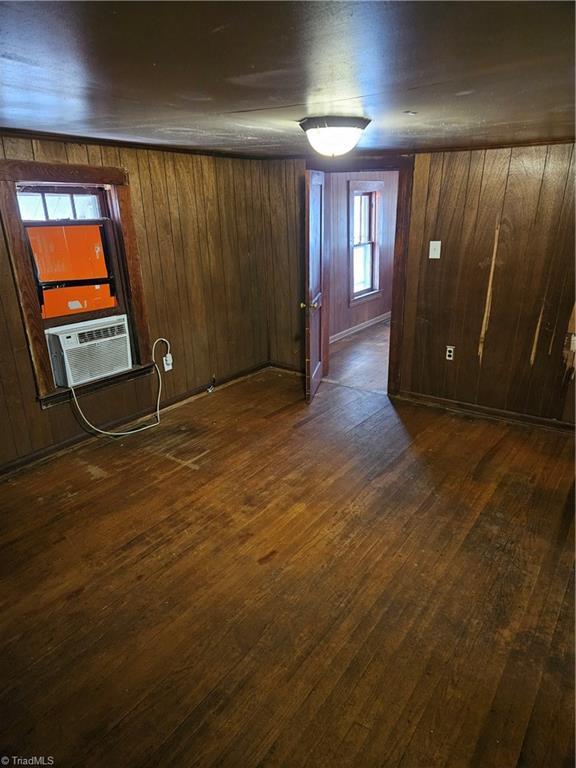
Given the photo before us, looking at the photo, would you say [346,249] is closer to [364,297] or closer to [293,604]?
[364,297]

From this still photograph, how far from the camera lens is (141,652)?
1.91 meters

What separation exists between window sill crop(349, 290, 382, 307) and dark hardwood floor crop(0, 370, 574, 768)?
10.5 feet

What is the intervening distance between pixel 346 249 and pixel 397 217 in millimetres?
2064

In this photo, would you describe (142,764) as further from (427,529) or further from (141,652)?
(427,529)

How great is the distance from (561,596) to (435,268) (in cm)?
262

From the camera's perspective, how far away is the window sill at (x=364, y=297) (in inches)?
251

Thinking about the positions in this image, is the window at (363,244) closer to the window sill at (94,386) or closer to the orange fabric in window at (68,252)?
the window sill at (94,386)

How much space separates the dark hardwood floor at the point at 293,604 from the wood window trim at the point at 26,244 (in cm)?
84

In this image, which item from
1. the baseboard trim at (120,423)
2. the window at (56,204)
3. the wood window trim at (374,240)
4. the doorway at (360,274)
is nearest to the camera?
the window at (56,204)

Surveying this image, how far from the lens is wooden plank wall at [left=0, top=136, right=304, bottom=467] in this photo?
315 cm

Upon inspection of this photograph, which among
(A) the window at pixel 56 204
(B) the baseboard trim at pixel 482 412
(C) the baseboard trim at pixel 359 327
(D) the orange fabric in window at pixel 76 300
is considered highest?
(A) the window at pixel 56 204

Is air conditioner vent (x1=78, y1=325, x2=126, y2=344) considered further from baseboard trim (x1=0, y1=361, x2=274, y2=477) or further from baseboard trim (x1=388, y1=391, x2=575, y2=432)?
baseboard trim (x1=388, y1=391, x2=575, y2=432)

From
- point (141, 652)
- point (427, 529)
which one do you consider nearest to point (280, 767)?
point (141, 652)

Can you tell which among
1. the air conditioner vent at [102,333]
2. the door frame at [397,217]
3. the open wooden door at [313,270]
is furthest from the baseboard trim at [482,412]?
the air conditioner vent at [102,333]
